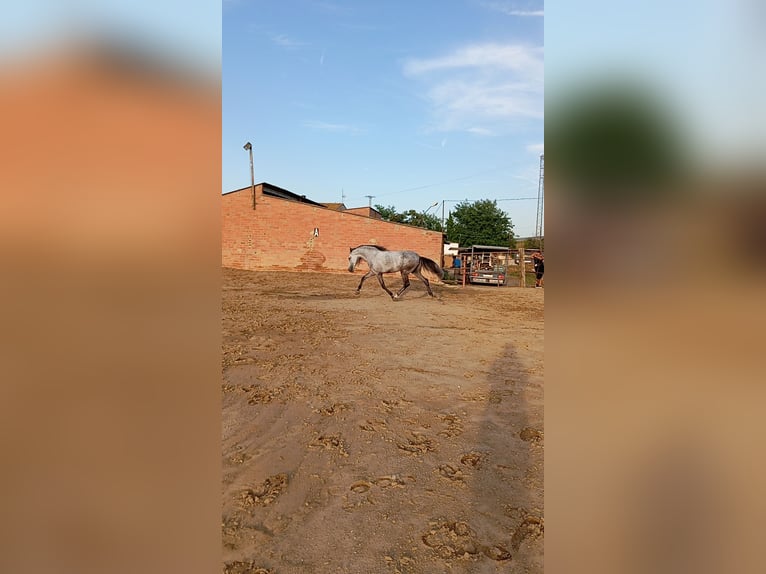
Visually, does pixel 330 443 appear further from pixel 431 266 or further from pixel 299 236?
pixel 299 236

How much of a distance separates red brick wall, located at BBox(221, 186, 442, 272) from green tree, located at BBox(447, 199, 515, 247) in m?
18.8

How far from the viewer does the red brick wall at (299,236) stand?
1800 centimetres

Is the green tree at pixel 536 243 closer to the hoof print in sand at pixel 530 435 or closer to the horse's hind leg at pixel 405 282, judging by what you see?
the hoof print in sand at pixel 530 435

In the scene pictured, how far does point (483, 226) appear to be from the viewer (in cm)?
3672

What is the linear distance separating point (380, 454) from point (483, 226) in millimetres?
35719

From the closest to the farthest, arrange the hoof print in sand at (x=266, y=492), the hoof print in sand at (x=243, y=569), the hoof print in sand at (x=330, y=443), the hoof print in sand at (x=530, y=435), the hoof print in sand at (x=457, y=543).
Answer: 1. the hoof print in sand at (x=243, y=569)
2. the hoof print in sand at (x=457, y=543)
3. the hoof print in sand at (x=266, y=492)
4. the hoof print in sand at (x=330, y=443)
5. the hoof print in sand at (x=530, y=435)

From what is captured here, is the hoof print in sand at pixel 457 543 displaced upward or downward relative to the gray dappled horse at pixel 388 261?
downward

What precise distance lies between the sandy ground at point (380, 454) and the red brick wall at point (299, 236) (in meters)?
12.2

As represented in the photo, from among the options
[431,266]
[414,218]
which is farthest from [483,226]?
[431,266]
